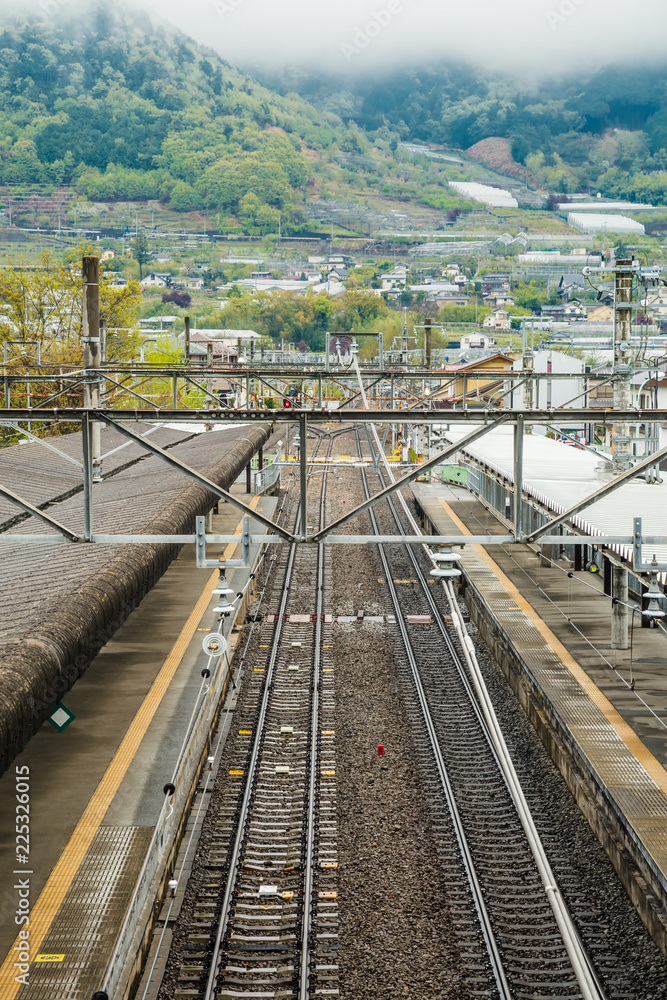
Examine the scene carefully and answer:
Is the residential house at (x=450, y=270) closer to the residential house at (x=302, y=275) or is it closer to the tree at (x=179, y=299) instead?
the residential house at (x=302, y=275)

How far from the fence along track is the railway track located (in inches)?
44.9

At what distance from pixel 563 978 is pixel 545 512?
11.5 m

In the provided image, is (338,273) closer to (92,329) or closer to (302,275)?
(302,275)

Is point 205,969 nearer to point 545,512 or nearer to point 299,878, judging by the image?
point 299,878

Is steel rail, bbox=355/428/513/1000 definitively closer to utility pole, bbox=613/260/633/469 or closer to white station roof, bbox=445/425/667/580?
white station roof, bbox=445/425/667/580

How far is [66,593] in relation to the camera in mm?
9789

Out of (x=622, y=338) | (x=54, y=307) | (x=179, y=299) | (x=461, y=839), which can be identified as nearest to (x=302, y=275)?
(x=179, y=299)

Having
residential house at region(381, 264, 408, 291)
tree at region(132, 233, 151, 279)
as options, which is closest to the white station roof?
tree at region(132, 233, 151, 279)

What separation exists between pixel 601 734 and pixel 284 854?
4086 millimetres

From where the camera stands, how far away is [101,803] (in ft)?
31.9

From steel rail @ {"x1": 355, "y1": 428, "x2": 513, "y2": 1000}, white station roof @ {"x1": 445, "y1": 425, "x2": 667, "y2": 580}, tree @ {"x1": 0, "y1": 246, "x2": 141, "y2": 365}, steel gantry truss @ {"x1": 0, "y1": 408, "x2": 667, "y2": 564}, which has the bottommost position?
steel rail @ {"x1": 355, "y1": 428, "x2": 513, "y2": 1000}

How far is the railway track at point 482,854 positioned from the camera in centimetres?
738

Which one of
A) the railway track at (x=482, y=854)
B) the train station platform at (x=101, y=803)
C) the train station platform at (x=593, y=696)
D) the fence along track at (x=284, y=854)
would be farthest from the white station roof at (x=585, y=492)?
the train station platform at (x=101, y=803)

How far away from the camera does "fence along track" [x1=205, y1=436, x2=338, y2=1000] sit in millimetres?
7426
